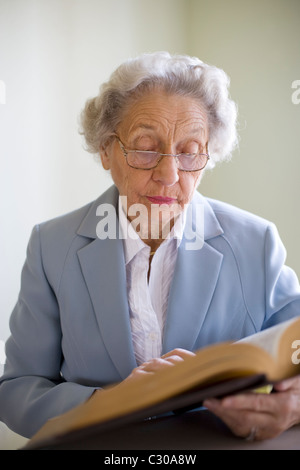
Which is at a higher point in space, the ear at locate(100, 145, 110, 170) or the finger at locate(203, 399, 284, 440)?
the ear at locate(100, 145, 110, 170)

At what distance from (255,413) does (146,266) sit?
62 centimetres

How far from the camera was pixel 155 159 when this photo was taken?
1347 mm

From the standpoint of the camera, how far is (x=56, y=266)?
1388 mm

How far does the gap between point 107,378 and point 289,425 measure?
1.76 feet

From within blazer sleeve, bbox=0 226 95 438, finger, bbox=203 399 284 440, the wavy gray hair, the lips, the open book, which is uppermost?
the wavy gray hair

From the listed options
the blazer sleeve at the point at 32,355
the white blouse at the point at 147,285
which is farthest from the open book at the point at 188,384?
the white blouse at the point at 147,285

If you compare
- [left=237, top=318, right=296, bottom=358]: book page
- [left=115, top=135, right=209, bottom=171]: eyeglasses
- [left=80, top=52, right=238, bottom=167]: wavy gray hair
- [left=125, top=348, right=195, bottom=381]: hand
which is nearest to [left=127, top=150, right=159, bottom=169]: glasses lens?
[left=115, top=135, right=209, bottom=171]: eyeglasses

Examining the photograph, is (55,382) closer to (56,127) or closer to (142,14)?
(56,127)

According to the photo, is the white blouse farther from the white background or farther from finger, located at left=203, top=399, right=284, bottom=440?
the white background

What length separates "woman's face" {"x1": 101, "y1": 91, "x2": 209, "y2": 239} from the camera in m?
1.33

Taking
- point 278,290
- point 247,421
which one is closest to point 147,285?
point 278,290

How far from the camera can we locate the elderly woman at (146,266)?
132cm
